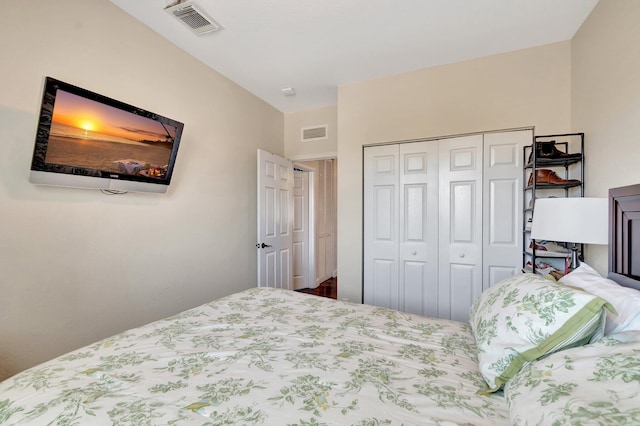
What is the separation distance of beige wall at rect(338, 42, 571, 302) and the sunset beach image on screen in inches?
73.1

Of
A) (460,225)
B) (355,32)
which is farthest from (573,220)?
(355,32)

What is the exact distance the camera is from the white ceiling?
200cm

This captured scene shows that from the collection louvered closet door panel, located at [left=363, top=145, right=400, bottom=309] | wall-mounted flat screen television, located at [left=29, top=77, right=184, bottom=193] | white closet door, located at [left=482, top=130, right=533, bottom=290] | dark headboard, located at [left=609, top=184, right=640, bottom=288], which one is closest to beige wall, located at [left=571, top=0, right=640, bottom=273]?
dark headboard, located at [left=609, top=184, right=640, bottom=288]

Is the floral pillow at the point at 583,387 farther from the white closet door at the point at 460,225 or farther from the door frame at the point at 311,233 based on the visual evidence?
the door frame at the point at 311,233

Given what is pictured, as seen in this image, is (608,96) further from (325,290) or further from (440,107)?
(325,290)

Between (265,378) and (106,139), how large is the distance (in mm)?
1886

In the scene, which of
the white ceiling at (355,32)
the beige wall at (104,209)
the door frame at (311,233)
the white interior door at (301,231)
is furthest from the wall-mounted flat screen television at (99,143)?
the door frame at (311,233)

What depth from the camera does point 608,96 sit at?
1.73 metres

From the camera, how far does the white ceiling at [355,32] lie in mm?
1998

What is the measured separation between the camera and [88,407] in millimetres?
807

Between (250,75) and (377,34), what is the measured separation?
1.43 m

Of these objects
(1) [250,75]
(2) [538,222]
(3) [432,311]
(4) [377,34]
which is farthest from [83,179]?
(3) [432,311]

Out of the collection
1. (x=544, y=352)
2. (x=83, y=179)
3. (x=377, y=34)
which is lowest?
(x=544, y=352)

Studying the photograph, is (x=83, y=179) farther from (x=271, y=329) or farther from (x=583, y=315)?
(x=583, y=315)
